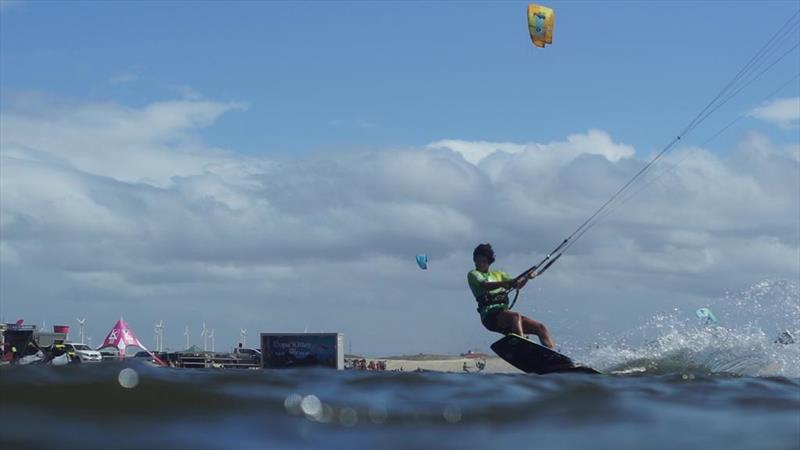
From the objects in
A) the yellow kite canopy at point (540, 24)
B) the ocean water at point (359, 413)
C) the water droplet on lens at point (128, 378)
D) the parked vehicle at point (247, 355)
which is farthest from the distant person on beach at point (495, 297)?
the parked vehicle at point (247, 355)

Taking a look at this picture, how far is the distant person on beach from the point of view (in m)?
14.1

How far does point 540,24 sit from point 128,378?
21.4 metres

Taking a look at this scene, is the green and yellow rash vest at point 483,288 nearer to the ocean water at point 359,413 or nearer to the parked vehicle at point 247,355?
the ocean water at point 359,413

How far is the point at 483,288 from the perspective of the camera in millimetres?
14227

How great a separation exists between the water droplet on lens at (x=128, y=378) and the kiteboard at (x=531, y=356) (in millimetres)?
7600

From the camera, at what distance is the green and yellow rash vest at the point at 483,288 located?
14281mm

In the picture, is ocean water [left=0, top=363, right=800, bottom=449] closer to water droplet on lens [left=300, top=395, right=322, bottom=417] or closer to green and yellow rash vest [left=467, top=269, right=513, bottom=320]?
water droplet on lens [left=300, top=395, right=322, bottom=417]

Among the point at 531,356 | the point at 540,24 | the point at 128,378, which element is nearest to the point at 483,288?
the point at 531,356

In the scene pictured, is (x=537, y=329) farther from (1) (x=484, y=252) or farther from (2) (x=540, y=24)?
(2) (x=540, y=24)

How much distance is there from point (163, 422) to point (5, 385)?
3.66 ft

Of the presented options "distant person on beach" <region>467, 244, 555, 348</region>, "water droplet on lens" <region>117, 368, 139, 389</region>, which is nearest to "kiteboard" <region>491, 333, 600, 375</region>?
"distant person on beach" <region>467, 244, 555, 348</region>

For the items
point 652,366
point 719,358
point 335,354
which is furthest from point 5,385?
point 335,354

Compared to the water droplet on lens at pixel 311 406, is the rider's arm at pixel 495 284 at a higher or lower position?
higher

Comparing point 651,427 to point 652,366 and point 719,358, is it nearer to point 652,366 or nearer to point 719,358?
point 652,366
